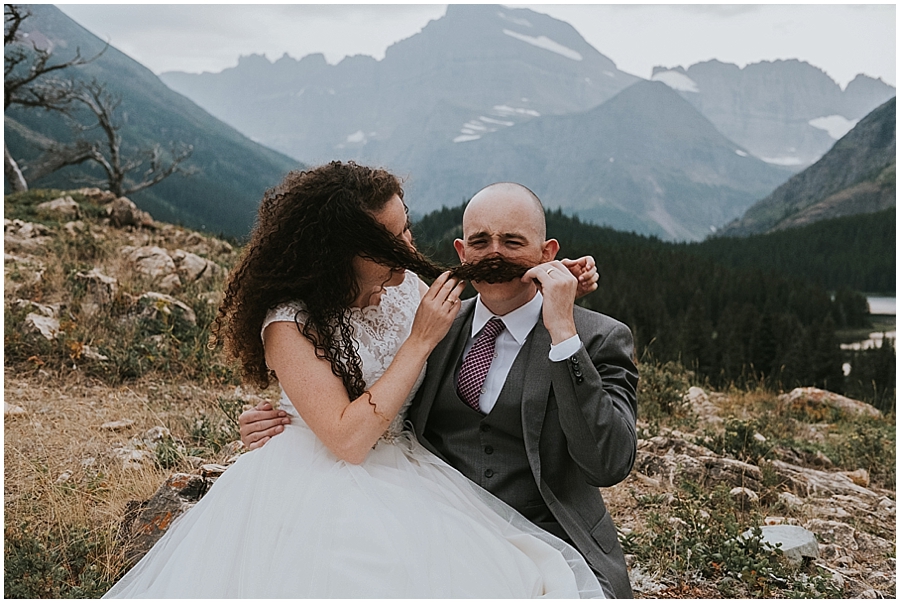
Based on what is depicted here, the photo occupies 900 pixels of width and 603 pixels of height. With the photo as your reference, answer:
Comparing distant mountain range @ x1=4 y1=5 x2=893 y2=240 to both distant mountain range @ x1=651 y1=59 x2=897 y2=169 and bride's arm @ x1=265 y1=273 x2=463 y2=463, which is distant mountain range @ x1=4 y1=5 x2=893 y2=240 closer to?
distant mountain range @ x1=651 y1=59 x2=897 y2=169

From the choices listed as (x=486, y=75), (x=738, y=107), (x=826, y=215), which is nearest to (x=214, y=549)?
(x=826, y=215)

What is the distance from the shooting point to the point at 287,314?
2.67m

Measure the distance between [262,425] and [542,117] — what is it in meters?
119

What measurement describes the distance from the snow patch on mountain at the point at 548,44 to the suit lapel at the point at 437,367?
123 m

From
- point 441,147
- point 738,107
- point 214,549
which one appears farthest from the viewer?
point 738,107

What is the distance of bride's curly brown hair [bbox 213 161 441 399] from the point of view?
2.67 metres

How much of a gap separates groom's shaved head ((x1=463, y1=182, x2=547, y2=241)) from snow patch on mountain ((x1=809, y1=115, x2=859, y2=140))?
11711 centimetres

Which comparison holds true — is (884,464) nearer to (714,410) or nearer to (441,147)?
(714,410)

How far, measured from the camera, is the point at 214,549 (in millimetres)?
2492

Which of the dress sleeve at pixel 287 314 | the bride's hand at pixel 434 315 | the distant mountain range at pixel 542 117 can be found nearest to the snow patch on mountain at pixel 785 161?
the distant mountain range at pixel 542 117

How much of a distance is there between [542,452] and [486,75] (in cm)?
11675

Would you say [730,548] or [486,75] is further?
[486,75]

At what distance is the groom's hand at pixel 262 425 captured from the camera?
9.50ft

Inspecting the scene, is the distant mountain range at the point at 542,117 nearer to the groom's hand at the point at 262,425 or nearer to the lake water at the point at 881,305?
the lake water at the point at 881,305
